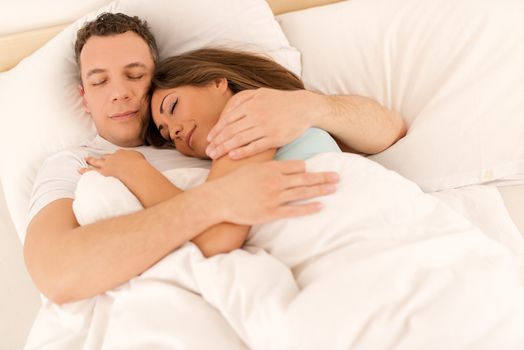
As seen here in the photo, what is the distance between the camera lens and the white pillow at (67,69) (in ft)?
4.99

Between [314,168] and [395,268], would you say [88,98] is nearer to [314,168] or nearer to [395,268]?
→ [314,168]

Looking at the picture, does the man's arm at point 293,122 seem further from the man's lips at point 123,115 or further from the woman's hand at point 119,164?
the man's lips at point 123,115

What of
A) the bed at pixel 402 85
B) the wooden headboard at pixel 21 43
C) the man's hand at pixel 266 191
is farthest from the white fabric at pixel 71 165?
the wooden headboard at pixel 21 43

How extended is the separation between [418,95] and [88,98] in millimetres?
945

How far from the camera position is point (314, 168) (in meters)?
1.09

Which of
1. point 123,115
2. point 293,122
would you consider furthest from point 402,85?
point 123,115

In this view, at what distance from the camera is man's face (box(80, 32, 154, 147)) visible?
143cm

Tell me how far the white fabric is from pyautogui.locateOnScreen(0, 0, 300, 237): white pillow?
91 millimetres

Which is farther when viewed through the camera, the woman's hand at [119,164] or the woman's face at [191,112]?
the woman's face at [191,112]

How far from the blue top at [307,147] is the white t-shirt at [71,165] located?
0.91 ft

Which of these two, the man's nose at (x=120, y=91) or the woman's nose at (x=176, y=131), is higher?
the man's nose at (x=120, y=91)

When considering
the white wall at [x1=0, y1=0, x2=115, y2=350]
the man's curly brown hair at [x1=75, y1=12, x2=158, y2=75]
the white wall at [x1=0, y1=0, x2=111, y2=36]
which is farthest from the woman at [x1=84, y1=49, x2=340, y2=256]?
the white wall at [x1=0, y1=0, x2=111, y2=36]

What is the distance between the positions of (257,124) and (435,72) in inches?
24.8

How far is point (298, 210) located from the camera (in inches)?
39.4
